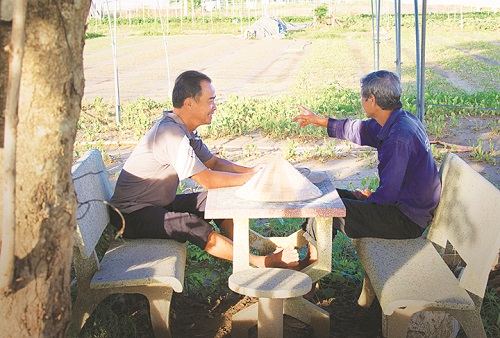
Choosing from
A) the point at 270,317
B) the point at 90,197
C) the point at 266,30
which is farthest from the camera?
the point at 266,30

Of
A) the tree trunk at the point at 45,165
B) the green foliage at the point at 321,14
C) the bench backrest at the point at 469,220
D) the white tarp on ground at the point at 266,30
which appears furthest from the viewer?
the green foliage at the point at 321,14

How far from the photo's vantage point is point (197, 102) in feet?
13.3

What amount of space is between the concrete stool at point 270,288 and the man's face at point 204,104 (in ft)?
3.93

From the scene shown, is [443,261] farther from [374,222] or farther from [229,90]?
[229,90]

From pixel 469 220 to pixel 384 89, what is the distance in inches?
37.6

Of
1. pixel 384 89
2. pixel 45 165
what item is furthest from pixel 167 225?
pixel 45 165

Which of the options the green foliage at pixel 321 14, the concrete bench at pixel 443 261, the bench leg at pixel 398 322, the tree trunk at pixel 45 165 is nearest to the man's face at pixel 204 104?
the concrete bench at pixel 443 261

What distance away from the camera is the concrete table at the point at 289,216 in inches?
131

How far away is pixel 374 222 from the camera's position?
379 centimetres

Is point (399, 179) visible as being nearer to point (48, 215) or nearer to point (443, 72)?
point (48, 215)

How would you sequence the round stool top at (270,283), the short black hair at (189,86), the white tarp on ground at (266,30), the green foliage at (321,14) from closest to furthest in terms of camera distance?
the round stool top at (270,283) → the short black hair at (189,86) → the white tarp on ground at (266,30) → the green foliage at (321,14)

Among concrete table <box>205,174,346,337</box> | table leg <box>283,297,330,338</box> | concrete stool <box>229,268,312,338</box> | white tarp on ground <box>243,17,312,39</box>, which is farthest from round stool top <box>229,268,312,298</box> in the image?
white tarp on ground <box>243,17,312,39</box>

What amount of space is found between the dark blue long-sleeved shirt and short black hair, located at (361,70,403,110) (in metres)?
0.11

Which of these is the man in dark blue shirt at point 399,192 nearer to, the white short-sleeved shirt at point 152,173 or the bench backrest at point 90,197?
the white short-sleeved shirt at point 152,173
